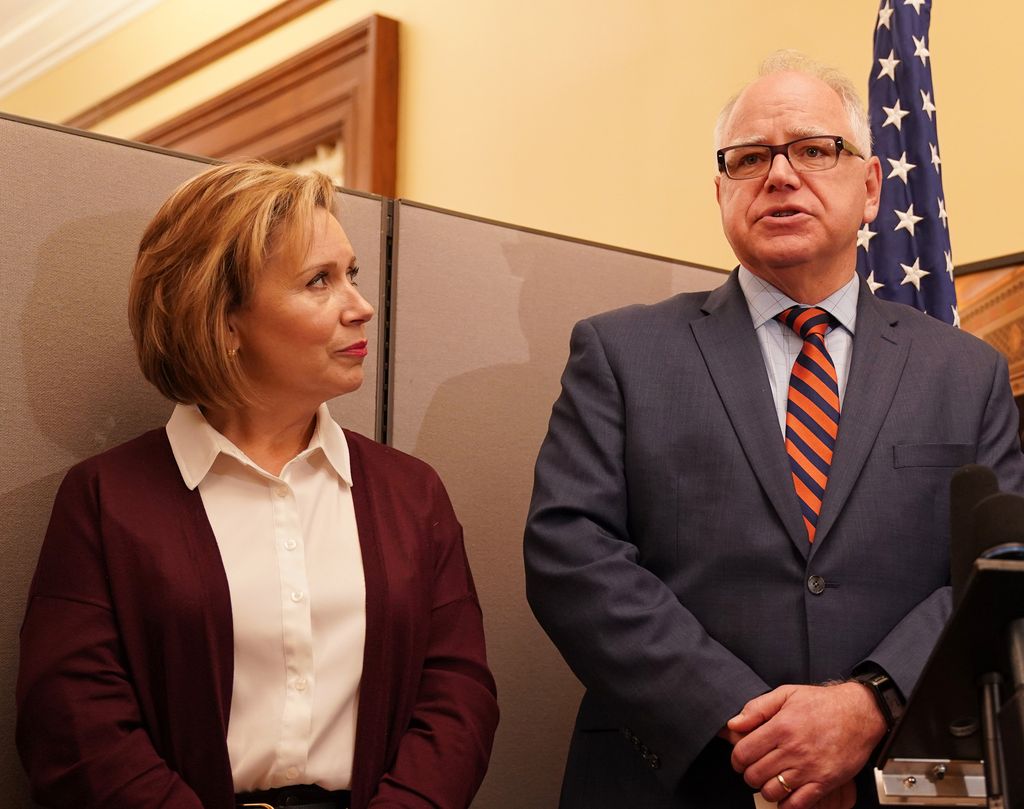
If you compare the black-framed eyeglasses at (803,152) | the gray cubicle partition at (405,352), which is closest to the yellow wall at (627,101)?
the gray cubicle partition at (405,352)

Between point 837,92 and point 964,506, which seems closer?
point 964,506

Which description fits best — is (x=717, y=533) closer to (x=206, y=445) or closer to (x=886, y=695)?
(x=886, y=695)

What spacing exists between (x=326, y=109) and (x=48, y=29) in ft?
8.18

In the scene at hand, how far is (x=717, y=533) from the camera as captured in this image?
6.14 ft

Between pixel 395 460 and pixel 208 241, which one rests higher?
pixel 208 241

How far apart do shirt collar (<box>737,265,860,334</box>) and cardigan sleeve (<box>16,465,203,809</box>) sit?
1.06 meters

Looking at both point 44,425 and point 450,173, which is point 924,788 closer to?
point 44,425

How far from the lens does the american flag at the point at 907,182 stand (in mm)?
2607

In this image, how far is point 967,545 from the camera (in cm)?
112

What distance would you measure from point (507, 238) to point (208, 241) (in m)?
0.80

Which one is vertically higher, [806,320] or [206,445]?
[806,320]

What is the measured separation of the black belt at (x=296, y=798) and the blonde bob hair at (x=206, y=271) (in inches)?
21.3

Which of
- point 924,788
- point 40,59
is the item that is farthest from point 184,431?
point 40,59

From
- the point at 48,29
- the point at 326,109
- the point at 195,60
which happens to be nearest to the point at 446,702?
the point at 326,109
